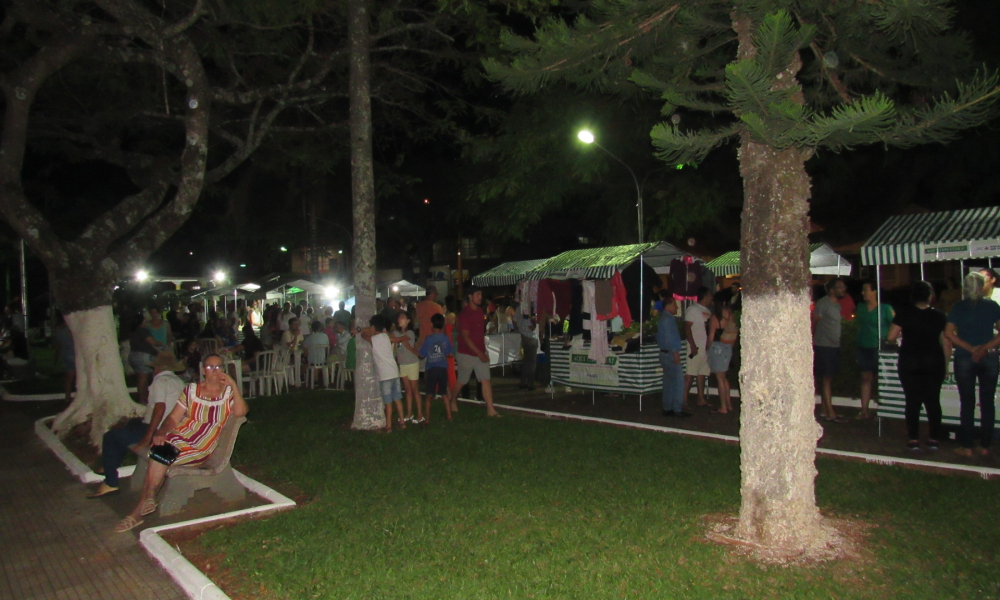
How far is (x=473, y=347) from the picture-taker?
35.5ft

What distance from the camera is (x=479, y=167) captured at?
23.7 meters

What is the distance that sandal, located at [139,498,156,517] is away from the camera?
6.40 meters

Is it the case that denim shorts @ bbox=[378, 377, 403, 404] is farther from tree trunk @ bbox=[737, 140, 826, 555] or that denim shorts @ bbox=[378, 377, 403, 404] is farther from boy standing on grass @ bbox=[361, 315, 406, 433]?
tree trunk @ bbox=[737, 140, 826, 555]

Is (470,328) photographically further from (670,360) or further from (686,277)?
(686,277)

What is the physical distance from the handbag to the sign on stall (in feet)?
22.8

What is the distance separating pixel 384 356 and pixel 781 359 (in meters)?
6.11

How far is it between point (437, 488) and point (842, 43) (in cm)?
502

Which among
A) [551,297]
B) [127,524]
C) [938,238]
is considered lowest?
[127,524]

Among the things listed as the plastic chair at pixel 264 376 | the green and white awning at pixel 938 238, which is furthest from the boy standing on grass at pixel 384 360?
the green and white awning at pixel 938 238

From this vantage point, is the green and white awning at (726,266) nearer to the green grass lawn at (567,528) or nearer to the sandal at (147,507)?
the green grass lawn at (567,528)

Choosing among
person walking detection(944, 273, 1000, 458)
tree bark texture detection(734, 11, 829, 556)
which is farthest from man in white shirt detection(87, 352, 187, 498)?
person walking detection(944, 273, 1000, 458)

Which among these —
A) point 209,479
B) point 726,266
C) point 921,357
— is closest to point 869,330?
point 921,357

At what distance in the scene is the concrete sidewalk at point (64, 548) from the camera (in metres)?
5.06

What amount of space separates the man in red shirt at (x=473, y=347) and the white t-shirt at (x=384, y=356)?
1.36m
